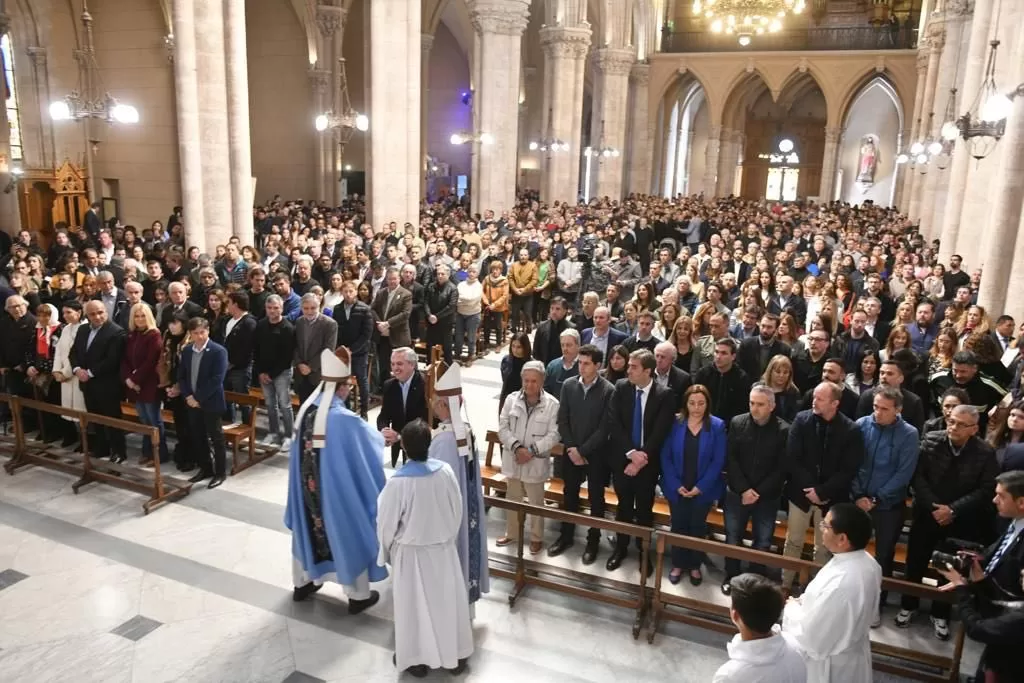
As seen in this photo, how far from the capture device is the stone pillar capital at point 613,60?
30828 mm

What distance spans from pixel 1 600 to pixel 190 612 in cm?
142

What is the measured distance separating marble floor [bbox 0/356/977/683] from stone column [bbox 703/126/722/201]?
35.6m

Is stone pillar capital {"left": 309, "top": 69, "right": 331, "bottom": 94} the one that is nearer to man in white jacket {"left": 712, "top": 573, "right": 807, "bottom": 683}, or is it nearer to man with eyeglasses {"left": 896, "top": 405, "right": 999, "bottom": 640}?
man with eyeglasses {"left": 896, "top": 405, "right": 999, "bottom": 640}

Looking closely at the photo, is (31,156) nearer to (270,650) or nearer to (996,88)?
(270,650)

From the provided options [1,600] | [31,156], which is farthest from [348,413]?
[31,156]

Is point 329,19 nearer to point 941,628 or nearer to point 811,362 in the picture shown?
point 811,362

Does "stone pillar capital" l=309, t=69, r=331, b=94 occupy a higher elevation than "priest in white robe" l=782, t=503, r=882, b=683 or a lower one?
higher

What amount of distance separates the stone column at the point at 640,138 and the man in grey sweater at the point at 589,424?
3171cm

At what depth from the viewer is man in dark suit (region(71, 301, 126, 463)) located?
7.61m

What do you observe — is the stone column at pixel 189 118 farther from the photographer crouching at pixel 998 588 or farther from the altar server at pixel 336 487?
the photographer crouching at pixel 998 588

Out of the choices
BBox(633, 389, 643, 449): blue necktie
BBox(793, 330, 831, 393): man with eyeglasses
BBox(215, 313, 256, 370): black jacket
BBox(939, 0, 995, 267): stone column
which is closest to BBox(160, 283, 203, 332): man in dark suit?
BBox(215, 313, 256, 370): black jacket

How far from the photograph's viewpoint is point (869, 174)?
43188 millimetres

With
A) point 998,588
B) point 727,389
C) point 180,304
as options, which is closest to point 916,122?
point 727,389

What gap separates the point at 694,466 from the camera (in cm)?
561
